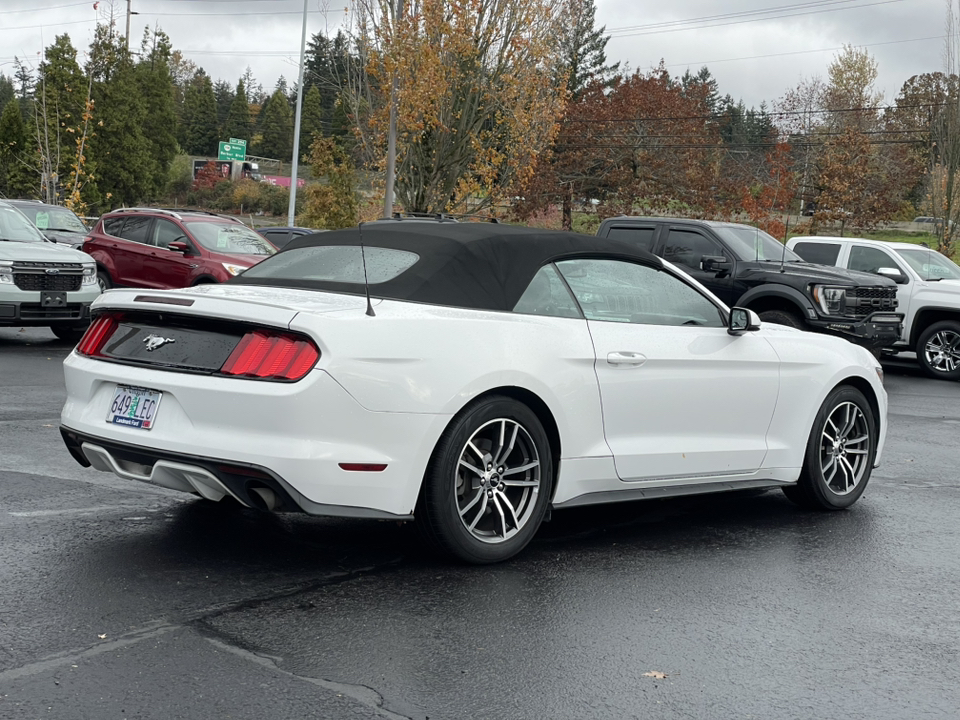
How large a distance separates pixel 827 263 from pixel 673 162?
39951mm

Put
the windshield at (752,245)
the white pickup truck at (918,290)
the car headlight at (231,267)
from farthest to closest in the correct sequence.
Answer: the car headlight at (231,267) → the white pickup truck at (918,290) → the windshield at (752,245)

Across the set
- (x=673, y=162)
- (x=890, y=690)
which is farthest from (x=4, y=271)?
(x=673, y=162)

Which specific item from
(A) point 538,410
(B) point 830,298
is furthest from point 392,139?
(A) point 538,410

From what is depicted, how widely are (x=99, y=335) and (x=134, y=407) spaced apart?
23.1 inches

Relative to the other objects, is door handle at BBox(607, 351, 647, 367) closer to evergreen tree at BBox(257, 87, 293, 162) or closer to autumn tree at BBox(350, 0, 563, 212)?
autumn tree at BBox(350, 0, 563, 212)

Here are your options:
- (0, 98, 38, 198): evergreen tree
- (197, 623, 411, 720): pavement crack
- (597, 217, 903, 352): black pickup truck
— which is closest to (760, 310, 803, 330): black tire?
(597, 217, 903, 352): black pickup truck

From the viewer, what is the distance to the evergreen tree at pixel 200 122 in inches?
5054

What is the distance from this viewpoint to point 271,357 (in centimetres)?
479

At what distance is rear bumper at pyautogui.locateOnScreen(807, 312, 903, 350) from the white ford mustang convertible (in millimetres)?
8265

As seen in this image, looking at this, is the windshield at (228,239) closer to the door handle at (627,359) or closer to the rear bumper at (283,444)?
the door handle at (627,359)

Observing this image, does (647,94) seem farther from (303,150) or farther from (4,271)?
(303,150)

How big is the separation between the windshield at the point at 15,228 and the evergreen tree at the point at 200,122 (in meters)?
116

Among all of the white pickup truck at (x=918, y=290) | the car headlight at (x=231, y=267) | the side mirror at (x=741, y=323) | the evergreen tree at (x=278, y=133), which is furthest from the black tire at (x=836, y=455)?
the evergreen tree at (x=278, y=133)

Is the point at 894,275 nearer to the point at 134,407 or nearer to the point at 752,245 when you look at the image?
the point at 752,245
